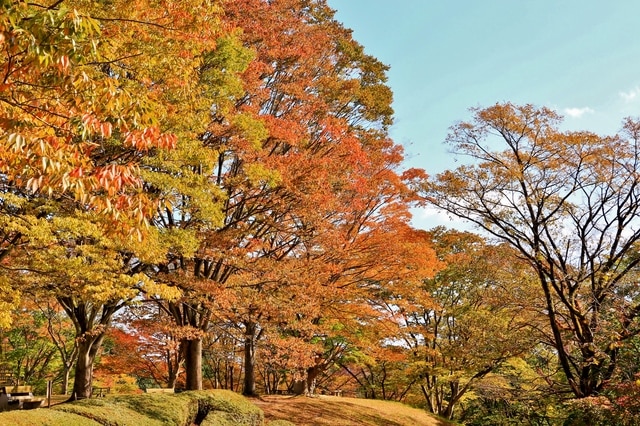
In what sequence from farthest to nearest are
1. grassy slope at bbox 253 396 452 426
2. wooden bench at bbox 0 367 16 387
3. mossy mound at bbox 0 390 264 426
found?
wooden bench at bbox 0 367 16 387 → grassy slope at bbox 253 396 452 426 → mossy mound at bbox 0 390 264 426

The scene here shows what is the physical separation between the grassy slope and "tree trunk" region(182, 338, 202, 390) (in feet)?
7.59

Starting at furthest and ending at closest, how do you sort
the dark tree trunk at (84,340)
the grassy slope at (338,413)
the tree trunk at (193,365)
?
the grassy slope at (338,413) < the dark tree trunk at (84,340) < the tree trunk at (193,365)

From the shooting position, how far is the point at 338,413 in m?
15.0

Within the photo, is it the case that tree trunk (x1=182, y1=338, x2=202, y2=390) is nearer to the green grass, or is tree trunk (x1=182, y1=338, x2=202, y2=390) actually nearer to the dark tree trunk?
the dark tree trunk

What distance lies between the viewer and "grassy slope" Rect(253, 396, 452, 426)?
1374cm

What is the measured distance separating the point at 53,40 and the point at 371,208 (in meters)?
12.5

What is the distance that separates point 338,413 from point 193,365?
17.7 feet

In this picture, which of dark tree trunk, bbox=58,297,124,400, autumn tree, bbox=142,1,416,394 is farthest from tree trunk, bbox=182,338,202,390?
dark tree trunk, bbox=58,297,124,400

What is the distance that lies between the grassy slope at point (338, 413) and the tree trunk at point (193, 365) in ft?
7.59

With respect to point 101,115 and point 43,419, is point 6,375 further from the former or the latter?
point 101,115

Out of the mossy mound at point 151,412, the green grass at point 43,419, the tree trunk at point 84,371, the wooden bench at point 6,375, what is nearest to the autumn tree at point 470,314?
the mossy mound at point 151,412

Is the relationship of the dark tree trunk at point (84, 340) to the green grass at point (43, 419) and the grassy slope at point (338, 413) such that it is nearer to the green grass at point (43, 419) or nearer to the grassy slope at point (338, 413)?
the grassy slope at point (338, 413)

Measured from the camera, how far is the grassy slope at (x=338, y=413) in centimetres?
1374

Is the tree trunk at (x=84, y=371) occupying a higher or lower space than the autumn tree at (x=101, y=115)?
lower
